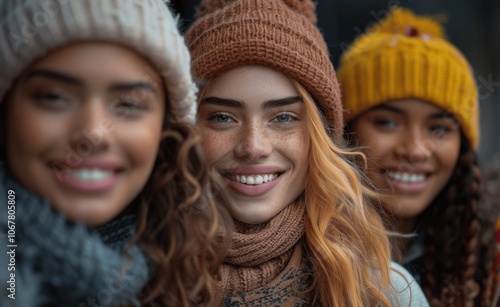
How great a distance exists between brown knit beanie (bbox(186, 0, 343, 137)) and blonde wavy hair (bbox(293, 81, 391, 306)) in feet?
0.23

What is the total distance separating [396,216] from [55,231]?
173 cm

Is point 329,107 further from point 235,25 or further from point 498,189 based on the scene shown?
point 498,189

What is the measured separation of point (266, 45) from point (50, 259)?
100 cm

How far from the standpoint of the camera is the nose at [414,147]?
2.69 metres

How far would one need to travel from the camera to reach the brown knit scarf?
6.66ft

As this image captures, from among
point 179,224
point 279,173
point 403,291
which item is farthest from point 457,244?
point 179,224

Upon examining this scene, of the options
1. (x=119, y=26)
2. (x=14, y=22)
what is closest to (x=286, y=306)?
(x=119, y=26)

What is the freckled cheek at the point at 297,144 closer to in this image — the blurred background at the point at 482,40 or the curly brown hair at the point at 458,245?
the curly brown hair at the point at 458,245

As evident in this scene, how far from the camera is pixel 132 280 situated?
62.1 inches

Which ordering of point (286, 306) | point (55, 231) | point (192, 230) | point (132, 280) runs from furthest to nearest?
point (286, 306), point (192, 230), point (132, 280), point (55, 231)

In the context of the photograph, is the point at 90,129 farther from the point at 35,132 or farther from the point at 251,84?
the point at 251,84

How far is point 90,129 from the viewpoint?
1.47 metres

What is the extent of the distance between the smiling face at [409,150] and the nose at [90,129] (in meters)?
1.45

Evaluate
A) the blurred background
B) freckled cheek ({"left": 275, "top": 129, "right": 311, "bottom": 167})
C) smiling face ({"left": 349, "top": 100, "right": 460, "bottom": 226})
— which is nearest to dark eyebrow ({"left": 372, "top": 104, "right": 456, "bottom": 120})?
smiling face ({"left": 349, "top": 100, "right": 460, "bottom": 226})
